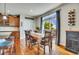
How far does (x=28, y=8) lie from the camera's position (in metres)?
2.38

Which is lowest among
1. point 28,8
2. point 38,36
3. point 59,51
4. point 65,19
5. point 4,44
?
point 59,51

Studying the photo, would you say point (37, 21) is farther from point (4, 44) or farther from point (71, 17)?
point (4, 44)

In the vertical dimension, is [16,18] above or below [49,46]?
above

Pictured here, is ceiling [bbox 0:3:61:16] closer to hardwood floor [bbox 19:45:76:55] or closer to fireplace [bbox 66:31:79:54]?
fireplace [bbox 66:31:79:54]

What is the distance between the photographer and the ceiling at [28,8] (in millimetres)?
2346

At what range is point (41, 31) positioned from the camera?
7.97 ft

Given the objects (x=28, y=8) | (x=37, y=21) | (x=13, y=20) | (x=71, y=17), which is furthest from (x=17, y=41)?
(x=71, y=17)

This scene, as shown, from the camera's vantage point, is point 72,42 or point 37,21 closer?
point 72,42

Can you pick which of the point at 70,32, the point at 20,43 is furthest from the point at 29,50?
the point at 70,32

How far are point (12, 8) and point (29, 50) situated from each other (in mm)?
881

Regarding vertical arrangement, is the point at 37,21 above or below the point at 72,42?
above

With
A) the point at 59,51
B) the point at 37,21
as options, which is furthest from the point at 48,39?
the point at 37,21
